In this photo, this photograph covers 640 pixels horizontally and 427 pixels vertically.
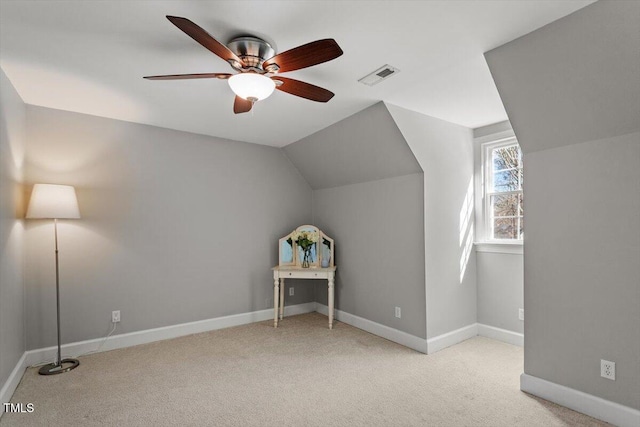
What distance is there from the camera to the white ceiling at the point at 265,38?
5.74 ft

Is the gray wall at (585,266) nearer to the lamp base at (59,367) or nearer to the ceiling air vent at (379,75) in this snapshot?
the ceiling air vent at (379,75)

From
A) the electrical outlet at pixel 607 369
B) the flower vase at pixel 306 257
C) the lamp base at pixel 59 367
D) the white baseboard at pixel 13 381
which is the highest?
the flower vase at pixel 306 257

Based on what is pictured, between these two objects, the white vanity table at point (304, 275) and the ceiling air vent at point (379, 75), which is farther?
the white vanity table at point (304, 275)

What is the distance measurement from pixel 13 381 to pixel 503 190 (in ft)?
15.7

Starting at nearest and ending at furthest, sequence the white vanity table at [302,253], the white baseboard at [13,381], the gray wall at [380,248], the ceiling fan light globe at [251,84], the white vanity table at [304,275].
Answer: the ceiling fan light globe at [251,84]
the white baseboard at [13,381]
the gray wall at [380,248]
the white vanity table at [304,275]
the white vanity table at [302,253]

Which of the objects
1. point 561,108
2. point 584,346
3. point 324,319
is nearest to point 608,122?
point 561,108

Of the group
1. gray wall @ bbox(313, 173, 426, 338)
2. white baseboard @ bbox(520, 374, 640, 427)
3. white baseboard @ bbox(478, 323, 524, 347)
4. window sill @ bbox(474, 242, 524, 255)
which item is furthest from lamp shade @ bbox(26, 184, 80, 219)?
white baseboard @ bbox(478, 323, 524, 347)

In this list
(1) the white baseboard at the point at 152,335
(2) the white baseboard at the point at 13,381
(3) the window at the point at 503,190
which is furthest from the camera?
(3) the window at the point at 503,190

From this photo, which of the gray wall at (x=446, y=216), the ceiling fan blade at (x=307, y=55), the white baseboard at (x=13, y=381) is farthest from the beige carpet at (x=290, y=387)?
the ceiling fan blade at (x=307, y=55)

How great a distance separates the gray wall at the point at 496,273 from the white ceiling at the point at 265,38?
46 centimetres

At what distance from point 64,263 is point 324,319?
117 inches

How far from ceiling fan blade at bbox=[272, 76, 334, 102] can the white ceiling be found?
0.22 meters

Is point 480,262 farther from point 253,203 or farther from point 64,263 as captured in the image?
point 64,263

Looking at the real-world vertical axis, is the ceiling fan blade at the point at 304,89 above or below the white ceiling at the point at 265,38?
below
